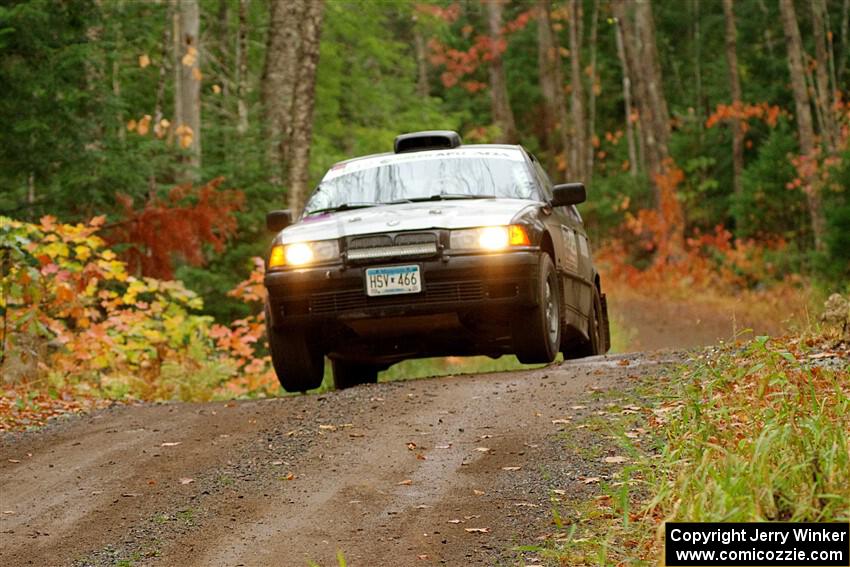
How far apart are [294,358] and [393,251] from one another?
4.23 ft

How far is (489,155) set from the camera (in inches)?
442

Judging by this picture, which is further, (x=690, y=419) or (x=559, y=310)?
(x=559, y=310)

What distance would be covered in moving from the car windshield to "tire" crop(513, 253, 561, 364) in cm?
86

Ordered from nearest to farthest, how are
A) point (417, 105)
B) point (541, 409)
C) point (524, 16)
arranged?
point (541, 409)
point (417, 105)
point (524, 16)

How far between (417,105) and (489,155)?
20.7 m

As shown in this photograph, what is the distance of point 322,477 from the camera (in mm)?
6895

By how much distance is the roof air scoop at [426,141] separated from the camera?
38.8 feet

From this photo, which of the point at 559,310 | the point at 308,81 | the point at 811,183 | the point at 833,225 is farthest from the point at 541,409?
the point at 811,183

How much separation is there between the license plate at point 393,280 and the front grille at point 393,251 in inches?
3.7

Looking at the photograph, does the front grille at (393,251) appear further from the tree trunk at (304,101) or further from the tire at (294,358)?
the tree trunk at (304,101)

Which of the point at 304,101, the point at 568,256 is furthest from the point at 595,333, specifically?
the point at 304,101

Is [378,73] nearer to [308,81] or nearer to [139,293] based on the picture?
[308,81]

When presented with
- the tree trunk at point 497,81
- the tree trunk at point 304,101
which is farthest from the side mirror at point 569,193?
the tree trunk at point 497,81

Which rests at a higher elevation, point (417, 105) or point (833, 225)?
point (417, 105)
